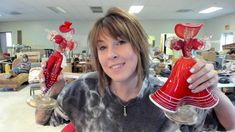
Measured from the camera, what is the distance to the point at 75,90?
103 cm

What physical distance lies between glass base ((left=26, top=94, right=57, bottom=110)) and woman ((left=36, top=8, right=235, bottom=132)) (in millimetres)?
28

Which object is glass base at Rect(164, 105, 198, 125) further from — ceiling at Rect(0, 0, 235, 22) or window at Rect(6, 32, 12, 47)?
window at Rect(6, 32, 12, 47)

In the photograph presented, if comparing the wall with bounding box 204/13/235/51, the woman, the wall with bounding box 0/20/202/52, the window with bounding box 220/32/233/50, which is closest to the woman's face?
the woman

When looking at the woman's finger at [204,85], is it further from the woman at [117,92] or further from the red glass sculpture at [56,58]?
the red glass sculpture at [56,58]

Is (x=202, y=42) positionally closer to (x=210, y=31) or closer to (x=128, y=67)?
(x=128, y=67)

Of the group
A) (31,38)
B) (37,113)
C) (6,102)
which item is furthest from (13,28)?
(37,113)

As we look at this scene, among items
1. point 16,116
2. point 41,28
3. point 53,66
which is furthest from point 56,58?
point 41,28

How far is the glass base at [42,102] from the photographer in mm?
973

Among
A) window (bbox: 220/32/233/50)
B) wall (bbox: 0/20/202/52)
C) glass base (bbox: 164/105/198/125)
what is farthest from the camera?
wall (bbox: 0/20/202/52)

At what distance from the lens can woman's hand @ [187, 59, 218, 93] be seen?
636 millimetres

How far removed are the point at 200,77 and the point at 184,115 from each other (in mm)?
206

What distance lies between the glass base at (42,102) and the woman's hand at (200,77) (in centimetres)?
65

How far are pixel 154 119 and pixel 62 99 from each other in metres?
0.45

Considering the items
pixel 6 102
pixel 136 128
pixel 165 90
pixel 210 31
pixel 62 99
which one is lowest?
pixel 6 102
